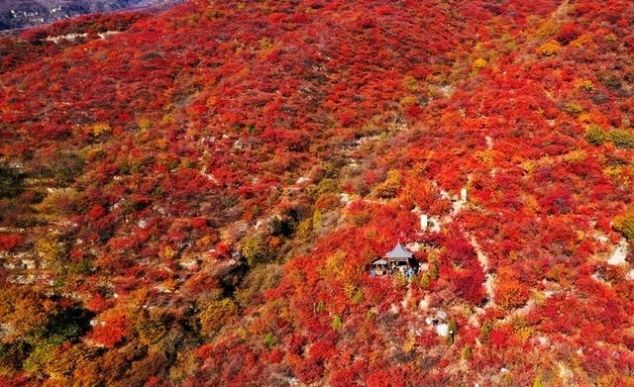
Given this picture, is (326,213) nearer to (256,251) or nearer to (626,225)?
(256,251)

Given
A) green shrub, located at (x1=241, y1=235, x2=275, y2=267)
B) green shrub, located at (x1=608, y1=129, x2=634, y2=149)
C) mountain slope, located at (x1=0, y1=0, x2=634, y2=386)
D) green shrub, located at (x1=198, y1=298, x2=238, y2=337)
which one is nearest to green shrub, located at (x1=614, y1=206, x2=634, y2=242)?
mountain slope, located at (x1=0, y1=0, x2=634, y2=386)

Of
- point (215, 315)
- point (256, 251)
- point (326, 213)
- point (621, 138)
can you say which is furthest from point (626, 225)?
point (215, 315)

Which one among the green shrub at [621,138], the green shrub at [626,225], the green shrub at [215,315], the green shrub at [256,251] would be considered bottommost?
the green shrub at [215,315]

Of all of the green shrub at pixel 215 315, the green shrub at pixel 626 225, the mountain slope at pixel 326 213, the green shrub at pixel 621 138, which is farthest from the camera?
the green shrub at pixel 621 138

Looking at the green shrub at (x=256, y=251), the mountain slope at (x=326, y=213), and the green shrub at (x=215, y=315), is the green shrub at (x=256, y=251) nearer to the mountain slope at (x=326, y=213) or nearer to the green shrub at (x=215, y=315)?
the mountain slope at (x=326, y=213)

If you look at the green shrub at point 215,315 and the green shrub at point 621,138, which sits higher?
the green shrub at point 621,138

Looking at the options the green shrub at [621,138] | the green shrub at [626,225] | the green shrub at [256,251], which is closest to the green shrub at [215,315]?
the green shrub at [256,251]

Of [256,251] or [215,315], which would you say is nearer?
[215,315]

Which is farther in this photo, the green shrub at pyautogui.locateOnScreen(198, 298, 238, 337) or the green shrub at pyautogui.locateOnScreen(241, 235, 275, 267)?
the green shrub at pyautogui.locateOnScreen(241, 235, 275, 267)

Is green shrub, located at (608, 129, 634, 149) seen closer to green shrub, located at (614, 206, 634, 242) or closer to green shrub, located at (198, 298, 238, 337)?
green shrub, located at (614, 206, 634, 242)
